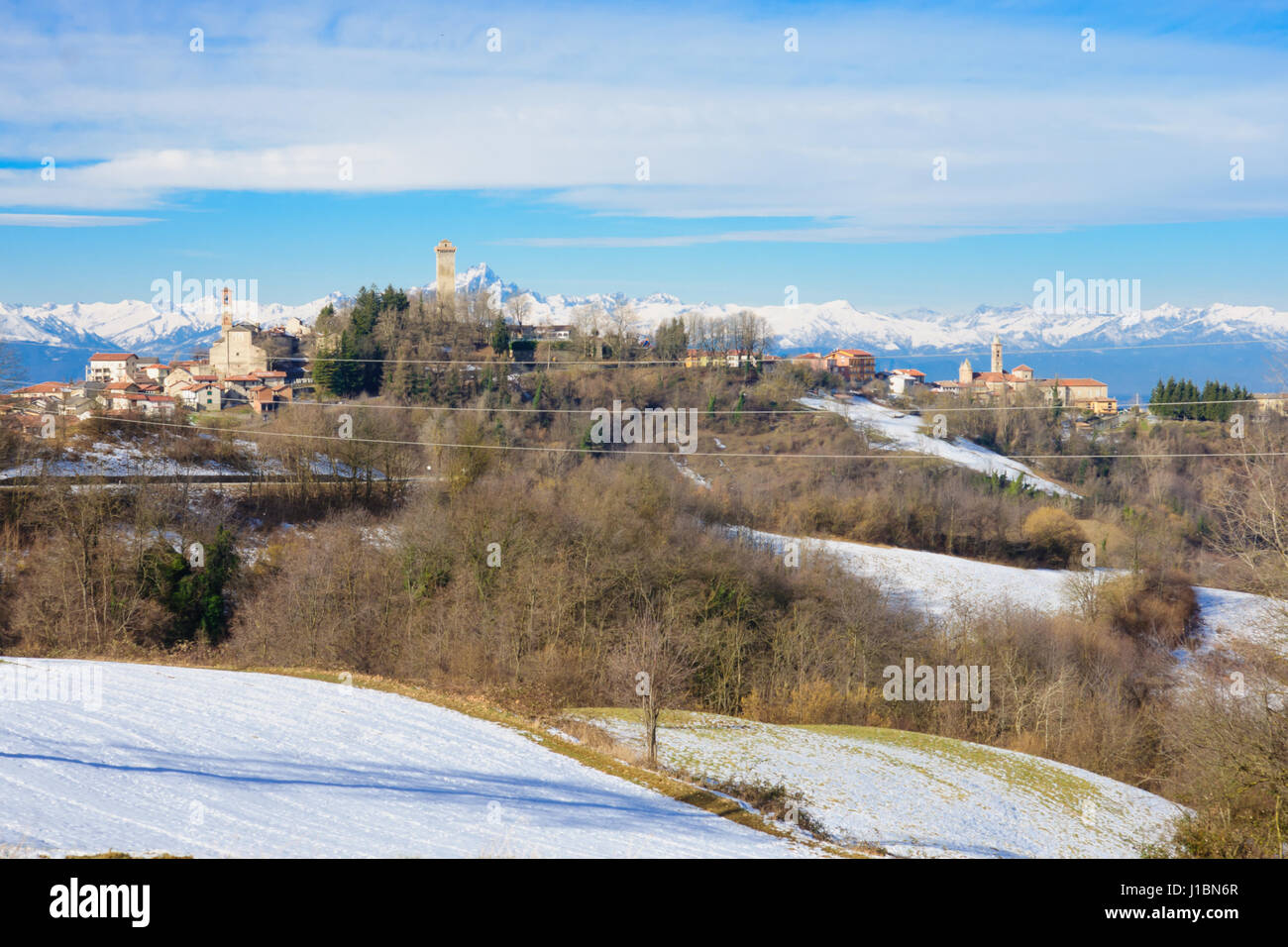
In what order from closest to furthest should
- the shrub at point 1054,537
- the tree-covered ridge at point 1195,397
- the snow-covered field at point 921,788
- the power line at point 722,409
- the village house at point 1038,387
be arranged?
the snow-covered field at point 921,788 → the power line at point 722,409 → the shrub at point 1054,537 → the tree-covered ridge at point 1195,397 → the village house at point 1038,387

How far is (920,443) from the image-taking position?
7631 cm

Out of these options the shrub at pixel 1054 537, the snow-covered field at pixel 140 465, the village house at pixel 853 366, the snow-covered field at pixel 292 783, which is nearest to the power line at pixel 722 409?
the snow-covered field at pixel 140 465

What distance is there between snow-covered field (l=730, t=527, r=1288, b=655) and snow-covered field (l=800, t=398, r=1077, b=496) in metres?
16.7

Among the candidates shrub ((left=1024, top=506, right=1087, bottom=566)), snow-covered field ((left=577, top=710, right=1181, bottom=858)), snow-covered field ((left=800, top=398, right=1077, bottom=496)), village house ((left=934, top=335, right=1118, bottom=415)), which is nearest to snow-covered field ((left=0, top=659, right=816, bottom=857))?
snow-covered field ((left=577, top=710, right=1181, bottom=858))

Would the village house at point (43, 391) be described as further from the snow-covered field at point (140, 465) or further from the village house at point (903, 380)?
the village house at point (903, 380)

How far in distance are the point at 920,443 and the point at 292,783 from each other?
70462mm

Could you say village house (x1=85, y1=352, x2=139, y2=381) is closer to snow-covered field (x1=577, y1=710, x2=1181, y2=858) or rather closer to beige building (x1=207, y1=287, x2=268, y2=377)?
beige building (x1=207, y1=287, x2=268, y2=377)

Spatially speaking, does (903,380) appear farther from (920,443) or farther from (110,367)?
(110,367)

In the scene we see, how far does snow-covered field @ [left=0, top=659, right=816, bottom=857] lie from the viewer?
32.9 ft

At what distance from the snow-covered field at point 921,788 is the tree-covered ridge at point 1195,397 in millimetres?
54793

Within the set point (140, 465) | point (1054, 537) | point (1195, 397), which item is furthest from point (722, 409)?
point (140, 465)

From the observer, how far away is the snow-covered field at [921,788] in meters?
16.4
